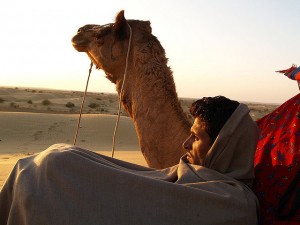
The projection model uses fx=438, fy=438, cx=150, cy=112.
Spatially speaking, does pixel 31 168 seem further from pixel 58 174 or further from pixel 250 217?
pixel 250 217

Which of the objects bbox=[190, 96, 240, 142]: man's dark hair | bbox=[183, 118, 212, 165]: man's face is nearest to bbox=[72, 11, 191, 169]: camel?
bbox=[183, 118, 212, 165]: man's face

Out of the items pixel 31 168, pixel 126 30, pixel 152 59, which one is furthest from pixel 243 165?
pixel 126 30

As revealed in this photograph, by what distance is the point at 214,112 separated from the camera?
245cm

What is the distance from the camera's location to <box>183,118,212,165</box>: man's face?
2.47m

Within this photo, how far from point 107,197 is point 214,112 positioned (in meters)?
0.79

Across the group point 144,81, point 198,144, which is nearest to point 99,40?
point 144,81

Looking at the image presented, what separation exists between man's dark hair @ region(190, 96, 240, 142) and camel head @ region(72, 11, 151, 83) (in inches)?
66.1

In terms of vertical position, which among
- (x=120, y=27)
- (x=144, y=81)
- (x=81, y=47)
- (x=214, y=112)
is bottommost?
(x=214, y=112)

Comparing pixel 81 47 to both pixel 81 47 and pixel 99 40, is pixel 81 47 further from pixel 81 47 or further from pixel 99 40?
pixel 99 40

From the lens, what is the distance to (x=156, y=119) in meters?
3.68

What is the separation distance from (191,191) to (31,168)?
82cm

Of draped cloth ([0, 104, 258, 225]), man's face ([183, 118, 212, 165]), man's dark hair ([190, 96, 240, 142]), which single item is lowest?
Result: draped cloth ([0, 104, 258, 225])

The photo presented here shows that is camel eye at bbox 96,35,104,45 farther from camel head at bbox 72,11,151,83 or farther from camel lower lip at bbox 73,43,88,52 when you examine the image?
camel lower lip at bbox 73,43,88,52

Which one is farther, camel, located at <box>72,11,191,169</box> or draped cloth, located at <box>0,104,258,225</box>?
camel, located at <box>72,11,191,169</box>
